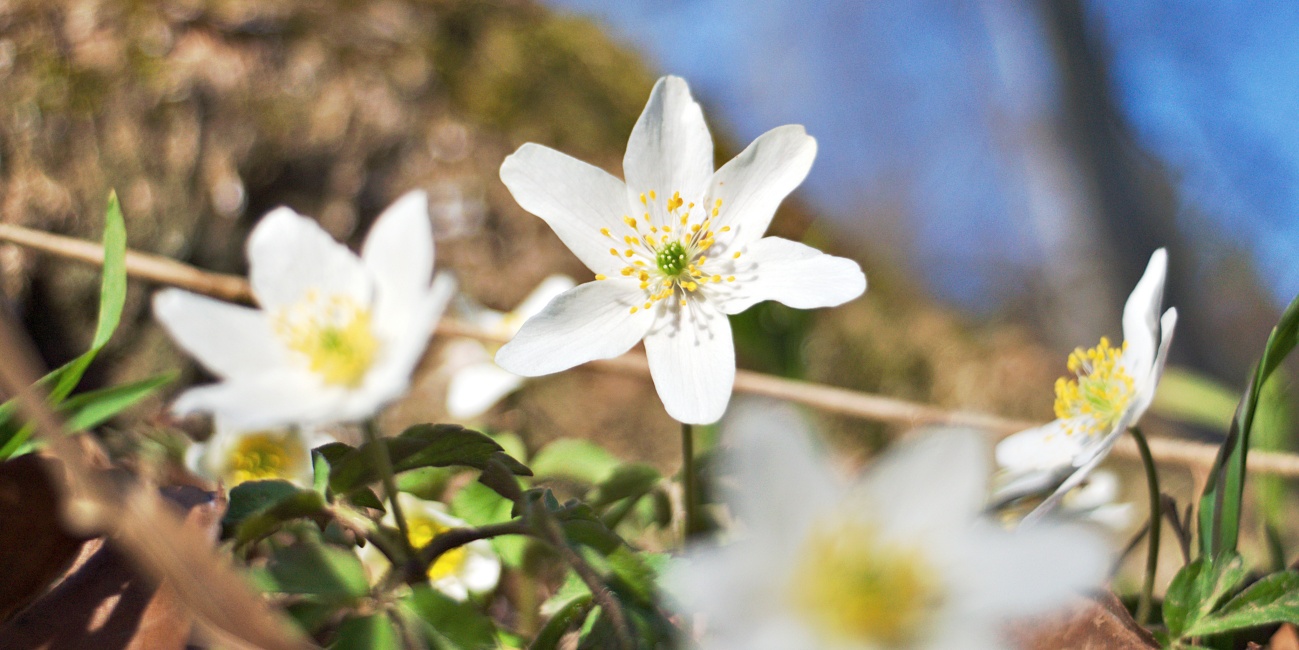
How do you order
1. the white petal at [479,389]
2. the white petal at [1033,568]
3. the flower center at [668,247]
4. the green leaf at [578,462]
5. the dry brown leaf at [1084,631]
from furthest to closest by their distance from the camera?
the white petal at [479,389] < the green leaf at [578,462] < the flower center at [668,247] < the dry brown leaf at [1084,631] < the white petal at [1033,568]

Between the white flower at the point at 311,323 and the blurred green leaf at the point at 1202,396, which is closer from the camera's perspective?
the white flower at the point at 311,323

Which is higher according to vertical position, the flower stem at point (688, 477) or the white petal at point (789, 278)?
the white petal at point (789, 278)

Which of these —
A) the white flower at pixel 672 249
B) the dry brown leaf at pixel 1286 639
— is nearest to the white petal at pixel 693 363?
the white flower at pixel 672 249

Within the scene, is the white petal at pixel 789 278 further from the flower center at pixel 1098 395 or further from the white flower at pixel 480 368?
the white flower at pixel 480 368

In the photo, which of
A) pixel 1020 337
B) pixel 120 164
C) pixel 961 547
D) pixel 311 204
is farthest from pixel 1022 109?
pixel 961 547

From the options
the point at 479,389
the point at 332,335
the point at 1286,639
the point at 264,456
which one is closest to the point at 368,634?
the point at 332,335

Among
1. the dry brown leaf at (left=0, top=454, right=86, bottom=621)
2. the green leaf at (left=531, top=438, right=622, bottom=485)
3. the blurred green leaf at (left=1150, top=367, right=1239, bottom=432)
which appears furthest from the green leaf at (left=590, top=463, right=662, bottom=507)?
the blurred green leaf at (left=1150, top=367, right=1239, bottom=432)

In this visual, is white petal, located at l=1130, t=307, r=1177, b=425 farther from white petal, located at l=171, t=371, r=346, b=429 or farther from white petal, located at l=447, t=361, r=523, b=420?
white petal, located at l=447, t=361, r=523, b=420

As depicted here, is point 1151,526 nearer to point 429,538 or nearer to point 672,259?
point 672,259
